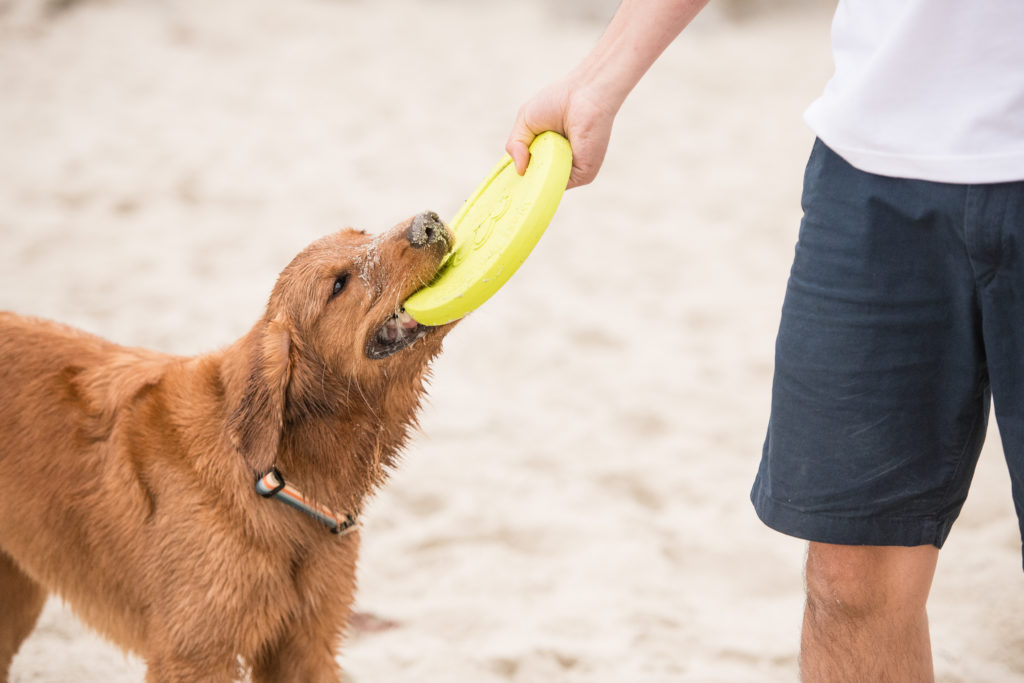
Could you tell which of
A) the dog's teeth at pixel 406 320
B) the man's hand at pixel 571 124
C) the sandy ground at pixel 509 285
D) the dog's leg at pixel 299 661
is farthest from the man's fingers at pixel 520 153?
the sandy ground at pixel 509 285

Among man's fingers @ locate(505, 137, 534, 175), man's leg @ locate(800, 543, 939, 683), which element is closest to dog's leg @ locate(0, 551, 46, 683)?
man's fingers @ locate(505, 137, 534, 175)

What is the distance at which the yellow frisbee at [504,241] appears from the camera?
2.41 meters

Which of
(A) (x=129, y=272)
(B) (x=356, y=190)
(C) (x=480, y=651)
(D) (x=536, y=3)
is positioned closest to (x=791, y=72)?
(D) (x=536, y=3)

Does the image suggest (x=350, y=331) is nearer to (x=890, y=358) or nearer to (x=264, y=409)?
(x=264, y=409)

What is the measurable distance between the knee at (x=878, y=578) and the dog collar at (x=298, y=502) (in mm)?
1285

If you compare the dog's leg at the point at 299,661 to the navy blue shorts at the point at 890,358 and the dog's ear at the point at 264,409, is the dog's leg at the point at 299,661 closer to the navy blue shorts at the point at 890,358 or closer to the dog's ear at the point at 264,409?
the dog's ear at the point at 264,409

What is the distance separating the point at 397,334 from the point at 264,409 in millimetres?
391

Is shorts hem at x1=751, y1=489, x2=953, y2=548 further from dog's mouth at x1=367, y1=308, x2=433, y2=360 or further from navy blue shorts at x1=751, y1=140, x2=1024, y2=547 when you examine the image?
dog's mouth at x1=367, y1=308, x2=433, y2=360

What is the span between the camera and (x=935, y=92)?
181 centimetres

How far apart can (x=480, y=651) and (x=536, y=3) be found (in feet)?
27.4

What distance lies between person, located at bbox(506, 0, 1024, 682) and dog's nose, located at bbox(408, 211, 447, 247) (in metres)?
0.60

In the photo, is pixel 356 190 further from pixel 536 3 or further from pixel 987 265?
pixel 987 265

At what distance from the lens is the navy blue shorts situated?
1831 mm

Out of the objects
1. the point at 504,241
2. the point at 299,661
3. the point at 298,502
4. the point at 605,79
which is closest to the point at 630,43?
the point at 605,79
